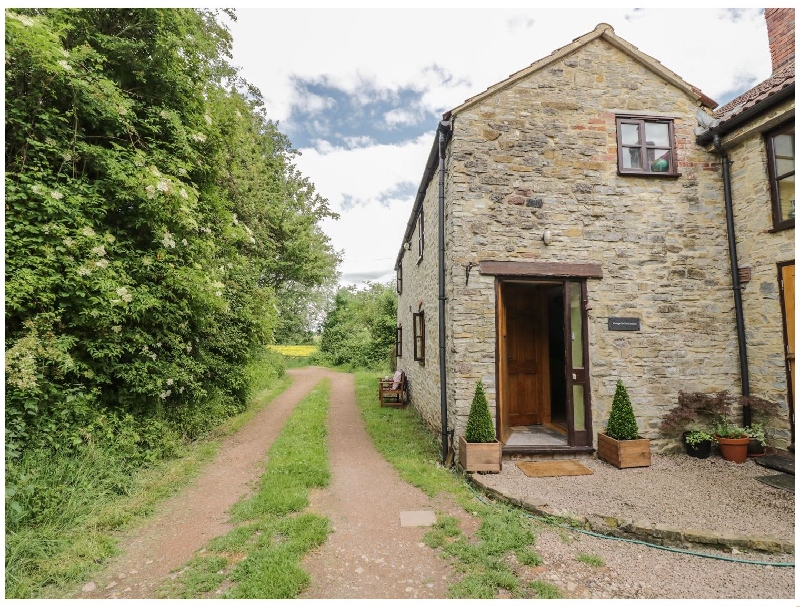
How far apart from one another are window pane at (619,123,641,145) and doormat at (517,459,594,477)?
18.8 ft

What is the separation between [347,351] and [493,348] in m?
18.7

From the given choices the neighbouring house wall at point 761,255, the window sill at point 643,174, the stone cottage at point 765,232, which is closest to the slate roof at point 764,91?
the stone cottage at point 765,232

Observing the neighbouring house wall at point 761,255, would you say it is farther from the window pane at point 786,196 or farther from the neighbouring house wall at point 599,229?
the neighbouring house wall at point 599,229

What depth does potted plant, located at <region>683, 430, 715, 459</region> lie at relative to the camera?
20.1 feet

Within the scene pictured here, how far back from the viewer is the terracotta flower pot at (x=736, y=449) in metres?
5.90

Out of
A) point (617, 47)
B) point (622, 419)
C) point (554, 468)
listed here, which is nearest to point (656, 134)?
point (617, 47)

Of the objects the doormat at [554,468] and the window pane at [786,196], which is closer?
the doormat at [554,468]

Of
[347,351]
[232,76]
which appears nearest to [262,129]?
[232,76]

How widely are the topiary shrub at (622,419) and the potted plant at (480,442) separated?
1872 mm

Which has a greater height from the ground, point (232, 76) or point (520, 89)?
point (232, 76)

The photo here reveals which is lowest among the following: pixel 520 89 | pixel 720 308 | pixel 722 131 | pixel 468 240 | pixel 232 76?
pixel 720 308
